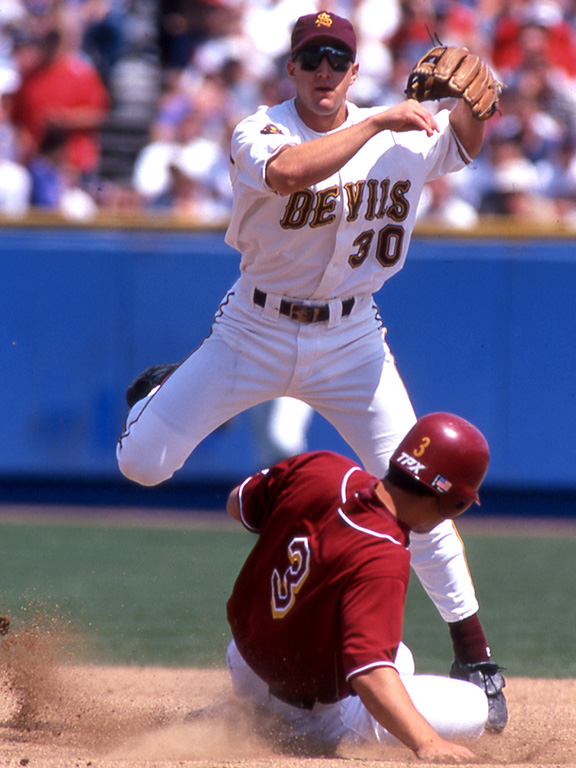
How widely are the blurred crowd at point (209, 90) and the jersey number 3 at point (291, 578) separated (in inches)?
166

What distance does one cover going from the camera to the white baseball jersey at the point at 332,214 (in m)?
3.30

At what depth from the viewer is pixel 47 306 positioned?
21.4 feet

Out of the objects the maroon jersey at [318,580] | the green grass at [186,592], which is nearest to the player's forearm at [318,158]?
the maroon jersey at [318,580]

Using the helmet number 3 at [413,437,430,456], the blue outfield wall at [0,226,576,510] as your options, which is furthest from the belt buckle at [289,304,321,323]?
the blue outfield wall at [0,226,576,510]

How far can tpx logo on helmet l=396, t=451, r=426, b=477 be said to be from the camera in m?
2.46

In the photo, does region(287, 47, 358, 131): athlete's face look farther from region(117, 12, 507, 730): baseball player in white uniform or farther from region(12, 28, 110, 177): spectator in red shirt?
region(12, 28, 110, 177): spectator in red shirt

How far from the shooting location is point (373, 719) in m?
2.79

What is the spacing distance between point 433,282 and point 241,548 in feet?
6.64

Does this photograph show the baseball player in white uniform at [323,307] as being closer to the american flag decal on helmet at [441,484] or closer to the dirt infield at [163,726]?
the dirt infield at [163,726]

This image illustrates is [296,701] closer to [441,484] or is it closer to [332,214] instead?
[441,484]

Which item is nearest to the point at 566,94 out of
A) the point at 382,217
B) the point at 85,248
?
the point at 85,248

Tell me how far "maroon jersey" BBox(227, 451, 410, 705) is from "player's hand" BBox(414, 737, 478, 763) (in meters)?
0.21

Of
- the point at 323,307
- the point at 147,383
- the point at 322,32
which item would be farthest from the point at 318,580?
the point at 322,32

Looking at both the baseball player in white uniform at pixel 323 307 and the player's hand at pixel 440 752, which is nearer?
the player's hand at pixel 440 752
